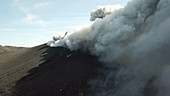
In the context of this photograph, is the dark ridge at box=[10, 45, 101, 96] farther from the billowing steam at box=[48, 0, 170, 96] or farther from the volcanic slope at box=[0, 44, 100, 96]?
the billowing steam at box=[48, 0, 170, 96]

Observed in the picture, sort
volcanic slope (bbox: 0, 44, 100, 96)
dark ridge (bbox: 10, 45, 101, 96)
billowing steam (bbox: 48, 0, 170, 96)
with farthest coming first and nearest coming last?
volcanic slope (bbox: 0, 44, 100, 96), dark ridge (bbox: 10, 45, 101, 96), billowing steam (bbox: 48, 0, 170, 96)

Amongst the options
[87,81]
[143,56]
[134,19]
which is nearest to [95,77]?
[87,81]

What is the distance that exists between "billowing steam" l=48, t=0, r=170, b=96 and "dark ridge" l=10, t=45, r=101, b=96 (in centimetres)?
432

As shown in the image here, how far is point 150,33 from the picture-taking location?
304 feet

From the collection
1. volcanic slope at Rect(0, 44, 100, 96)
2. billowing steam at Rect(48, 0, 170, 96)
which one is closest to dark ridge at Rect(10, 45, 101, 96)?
volcanic slope at Rect(0, 44, 100, 96)

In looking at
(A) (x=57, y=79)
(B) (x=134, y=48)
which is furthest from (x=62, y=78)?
(B) (x=134, y=48)

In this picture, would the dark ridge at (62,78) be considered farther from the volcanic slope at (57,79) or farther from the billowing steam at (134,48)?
the billowing steam at (134,48)

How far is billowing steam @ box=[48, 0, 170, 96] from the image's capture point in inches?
2843

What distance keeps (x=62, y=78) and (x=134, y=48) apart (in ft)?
90.5

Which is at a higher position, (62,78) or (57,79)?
(62,78)

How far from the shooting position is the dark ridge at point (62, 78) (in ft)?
264

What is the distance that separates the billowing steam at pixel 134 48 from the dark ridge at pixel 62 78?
4.32 meters

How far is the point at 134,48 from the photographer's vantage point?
91.7m

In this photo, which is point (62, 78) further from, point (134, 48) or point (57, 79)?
point (134, 48)
